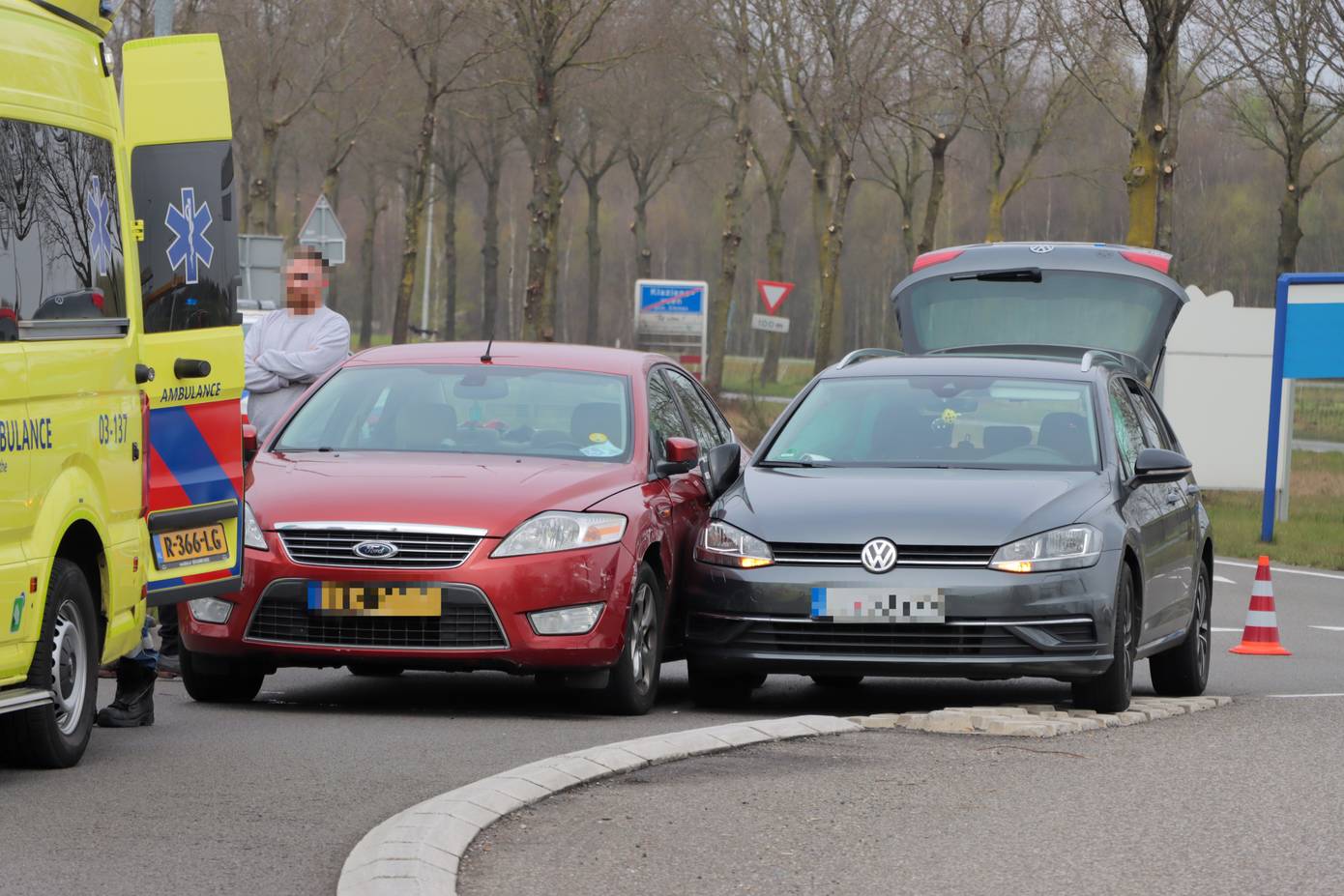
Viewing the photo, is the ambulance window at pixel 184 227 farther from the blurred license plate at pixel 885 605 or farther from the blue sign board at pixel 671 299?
the blue sign board at pixel 671 299

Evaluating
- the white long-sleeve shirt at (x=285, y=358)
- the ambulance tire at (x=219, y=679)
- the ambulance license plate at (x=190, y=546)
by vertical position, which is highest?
the white long-sleeve shirt at (x=285, y=358)

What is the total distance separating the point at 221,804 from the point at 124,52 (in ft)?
10.7

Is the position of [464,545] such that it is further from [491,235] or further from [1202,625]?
[491,235]

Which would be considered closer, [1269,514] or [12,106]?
[12,106]

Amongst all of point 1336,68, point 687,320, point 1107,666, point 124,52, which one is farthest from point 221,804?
point 687,320

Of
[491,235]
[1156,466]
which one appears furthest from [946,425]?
[491,235]

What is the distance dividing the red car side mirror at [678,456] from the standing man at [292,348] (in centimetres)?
207

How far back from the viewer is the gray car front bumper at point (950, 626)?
9180 millimetres

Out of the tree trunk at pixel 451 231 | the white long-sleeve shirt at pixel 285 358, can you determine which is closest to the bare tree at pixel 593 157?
the tree trunk at pixel 451 231

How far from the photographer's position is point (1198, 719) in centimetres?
954

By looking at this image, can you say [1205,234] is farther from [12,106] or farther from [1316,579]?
[12,106]

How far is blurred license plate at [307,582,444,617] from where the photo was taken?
8.88 metres

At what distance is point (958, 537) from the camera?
923cm

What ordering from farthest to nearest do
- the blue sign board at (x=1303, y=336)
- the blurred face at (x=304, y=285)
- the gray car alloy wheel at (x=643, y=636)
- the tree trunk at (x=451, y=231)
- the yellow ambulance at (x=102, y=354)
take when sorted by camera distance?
the tree trunk at (x=451, y=231) < the blue sign board at (x=1303, y=336) < the blurred face at (x=304, y=285) < the gray car alloy wheel at (x=643, y=636) < the yellow ambulance at (x=102, y=354)
